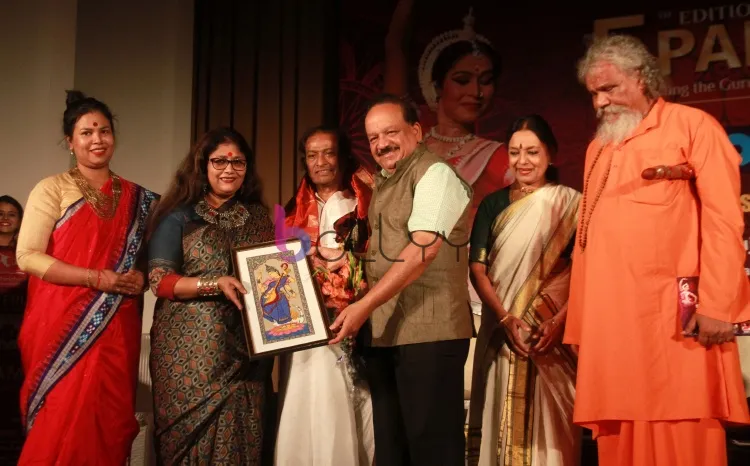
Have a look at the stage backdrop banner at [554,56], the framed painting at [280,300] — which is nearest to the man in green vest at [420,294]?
the framed painting at [280,300]

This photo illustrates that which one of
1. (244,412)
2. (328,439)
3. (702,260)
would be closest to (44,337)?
(244,412)

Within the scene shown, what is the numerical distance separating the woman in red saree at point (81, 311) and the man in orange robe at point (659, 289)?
64.3 inches

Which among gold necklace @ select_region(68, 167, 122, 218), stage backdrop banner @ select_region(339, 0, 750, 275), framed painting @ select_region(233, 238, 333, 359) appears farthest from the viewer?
stage backdrop banner @ select_region(339, 0, 750, 275)

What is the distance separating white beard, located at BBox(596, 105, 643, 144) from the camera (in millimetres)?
2176

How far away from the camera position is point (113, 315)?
278 cm

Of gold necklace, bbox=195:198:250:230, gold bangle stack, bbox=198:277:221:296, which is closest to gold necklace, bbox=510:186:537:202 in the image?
gold necklace, bbox=195:198:250:230

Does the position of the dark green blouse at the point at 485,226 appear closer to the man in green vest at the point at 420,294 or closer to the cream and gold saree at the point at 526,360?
the cream and gold saree at the point at 526,360

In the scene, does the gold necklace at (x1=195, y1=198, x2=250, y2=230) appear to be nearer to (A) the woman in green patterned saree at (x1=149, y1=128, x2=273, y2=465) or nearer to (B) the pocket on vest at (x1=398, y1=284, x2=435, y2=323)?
(A) the woman in green patterned saree at (x1=149, y1=128, x2=273, y2=465)

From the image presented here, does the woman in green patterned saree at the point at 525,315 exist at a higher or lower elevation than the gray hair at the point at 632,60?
lower

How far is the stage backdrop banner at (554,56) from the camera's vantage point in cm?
350

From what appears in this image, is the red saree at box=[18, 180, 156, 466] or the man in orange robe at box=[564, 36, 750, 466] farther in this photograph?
the red saree at box=[18, 180, 156, 466]

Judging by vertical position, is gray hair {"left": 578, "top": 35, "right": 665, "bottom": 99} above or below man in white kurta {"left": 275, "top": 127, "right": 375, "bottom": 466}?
above

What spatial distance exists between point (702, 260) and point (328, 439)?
137cm

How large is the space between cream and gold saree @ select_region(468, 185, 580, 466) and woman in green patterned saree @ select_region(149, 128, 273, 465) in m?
0.80
